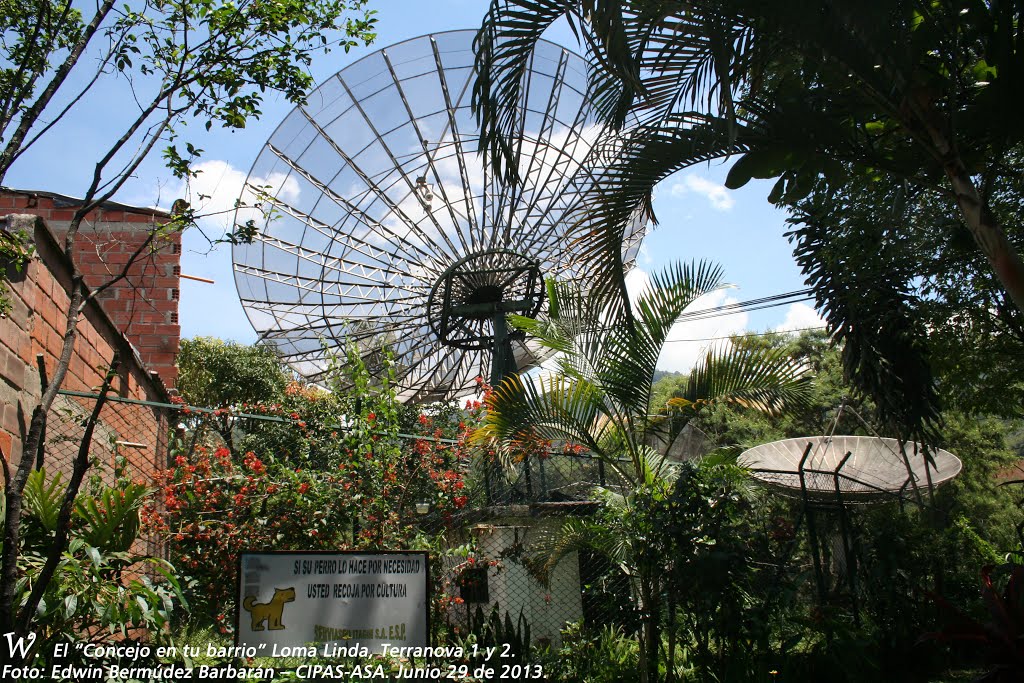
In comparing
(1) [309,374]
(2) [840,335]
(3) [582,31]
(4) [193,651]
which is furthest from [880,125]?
(1) [309,374]

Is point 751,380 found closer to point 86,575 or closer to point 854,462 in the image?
point 86,575

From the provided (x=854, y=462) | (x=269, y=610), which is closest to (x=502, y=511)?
(x=269, y=610)

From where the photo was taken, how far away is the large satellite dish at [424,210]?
1513 centimetres

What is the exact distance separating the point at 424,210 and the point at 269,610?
38.2 feet

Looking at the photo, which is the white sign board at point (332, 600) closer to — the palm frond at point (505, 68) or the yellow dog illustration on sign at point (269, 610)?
the yellow dog illustration on sign at point (269, 610)

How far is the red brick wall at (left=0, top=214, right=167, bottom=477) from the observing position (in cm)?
529

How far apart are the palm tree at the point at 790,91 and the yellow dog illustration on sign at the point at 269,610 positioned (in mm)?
3123

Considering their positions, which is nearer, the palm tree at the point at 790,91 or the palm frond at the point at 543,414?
the palm tree at the point at 790,91

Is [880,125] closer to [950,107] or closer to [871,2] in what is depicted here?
[950,107]

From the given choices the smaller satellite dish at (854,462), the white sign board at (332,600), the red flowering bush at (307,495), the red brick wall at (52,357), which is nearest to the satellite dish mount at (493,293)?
the smaller satellite dish at (854,462)

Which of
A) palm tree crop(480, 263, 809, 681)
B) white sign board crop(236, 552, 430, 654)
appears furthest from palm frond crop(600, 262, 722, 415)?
white sign board crop(236, 552, 430, 654)

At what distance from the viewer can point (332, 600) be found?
5121mm

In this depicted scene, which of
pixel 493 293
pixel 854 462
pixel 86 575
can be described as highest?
pixel 493 293

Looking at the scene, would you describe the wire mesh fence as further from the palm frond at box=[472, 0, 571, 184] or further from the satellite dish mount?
the satellite dish mount
